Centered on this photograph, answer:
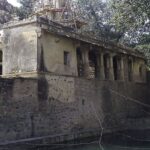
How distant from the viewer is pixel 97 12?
34.3 metres

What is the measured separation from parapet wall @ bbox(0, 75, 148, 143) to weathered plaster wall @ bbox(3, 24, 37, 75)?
46.6 inches

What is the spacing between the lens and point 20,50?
60.2 ft

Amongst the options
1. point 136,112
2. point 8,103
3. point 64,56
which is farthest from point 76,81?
point 136,112

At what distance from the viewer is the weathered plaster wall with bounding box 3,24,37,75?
17.9 meters

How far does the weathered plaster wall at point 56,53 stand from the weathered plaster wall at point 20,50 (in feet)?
1.47

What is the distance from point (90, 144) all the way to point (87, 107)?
8.22ft

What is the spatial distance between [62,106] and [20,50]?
3.63m

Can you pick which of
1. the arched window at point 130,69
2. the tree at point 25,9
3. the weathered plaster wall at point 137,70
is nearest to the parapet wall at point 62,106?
the arched window at point 130,69

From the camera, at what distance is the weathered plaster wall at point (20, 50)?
58.8 feet

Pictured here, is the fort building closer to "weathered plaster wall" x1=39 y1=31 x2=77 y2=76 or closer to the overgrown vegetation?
"weathered plaster wall" x1=39 y1=31 x2=77 y2=76

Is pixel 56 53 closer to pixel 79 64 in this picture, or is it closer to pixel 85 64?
pixel 85 64

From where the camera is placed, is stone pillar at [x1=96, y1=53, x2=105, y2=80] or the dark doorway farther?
stone pillar at [x1=96, y1=53, x2=105, y2=80]

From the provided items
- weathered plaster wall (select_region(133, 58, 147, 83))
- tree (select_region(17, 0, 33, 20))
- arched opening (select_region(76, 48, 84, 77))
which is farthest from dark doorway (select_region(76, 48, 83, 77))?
tree (select_region(17, 0, 33, 20))

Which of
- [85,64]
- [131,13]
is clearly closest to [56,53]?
[85,64]
